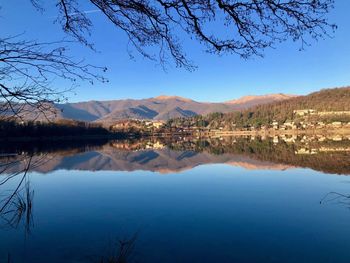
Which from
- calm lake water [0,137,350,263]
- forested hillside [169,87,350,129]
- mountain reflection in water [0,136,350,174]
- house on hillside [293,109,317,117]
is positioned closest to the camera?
calm lake water [0,137,350,263]

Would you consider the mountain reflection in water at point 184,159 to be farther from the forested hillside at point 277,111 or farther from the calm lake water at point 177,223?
the forested hillside at point 277,111

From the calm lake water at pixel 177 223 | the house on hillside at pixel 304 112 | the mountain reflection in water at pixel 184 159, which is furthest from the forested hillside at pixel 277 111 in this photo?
the calm lake water at pixel 177 223

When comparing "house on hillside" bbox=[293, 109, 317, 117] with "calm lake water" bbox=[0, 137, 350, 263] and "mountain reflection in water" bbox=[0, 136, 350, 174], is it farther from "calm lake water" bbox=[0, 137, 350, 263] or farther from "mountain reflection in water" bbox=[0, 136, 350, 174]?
"calm lake water" bbox=[0, 137, 350, 263]

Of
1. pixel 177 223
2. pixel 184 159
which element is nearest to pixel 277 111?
pixel 184 159

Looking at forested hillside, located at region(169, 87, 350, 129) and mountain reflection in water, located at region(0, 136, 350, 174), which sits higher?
forested hillside, located at region(169, 87, 350, 129)

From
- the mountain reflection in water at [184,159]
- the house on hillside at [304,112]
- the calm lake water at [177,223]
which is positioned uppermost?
the house on hillside at [304,112]

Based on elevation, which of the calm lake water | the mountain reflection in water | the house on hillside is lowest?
the mountain reflection in water

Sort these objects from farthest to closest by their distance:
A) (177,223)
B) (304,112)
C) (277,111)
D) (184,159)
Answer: (277,111), (304,112), (184,159), (177,223)

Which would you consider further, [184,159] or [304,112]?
[304,112]

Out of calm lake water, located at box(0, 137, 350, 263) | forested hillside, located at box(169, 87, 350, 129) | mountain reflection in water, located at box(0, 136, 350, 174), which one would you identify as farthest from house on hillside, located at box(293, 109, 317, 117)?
calm lake water, located at box(0, 137, 350, 263)

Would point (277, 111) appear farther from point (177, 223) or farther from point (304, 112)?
point (177, 223)

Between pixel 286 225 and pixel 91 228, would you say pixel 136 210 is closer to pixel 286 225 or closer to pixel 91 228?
pixel 91 228

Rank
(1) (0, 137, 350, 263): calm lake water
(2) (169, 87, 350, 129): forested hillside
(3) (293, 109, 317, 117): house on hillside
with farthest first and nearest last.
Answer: (2) (169, 87, 350, 129): forested hillside
(3) (293, 109, 317, 117): house on hillside
(1) (0, 137, 350, 263): calm lake water

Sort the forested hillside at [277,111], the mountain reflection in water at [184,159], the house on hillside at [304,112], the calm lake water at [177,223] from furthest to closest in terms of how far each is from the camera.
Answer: the forested hillside at [277,111], the house on hillside at [304,112], the mountain reflection in water at [184,159], the calm lake water at [177,223]
